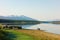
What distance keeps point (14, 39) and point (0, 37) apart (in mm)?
1099

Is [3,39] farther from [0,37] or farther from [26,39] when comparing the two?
[26,39]

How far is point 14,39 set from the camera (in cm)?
1243

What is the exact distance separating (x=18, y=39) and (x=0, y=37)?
1.41 m

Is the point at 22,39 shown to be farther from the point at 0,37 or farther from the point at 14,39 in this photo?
the point at 0,37

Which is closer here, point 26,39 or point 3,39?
point 3,39

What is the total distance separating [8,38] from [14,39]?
0.59 meters

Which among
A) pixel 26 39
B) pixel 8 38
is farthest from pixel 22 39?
pixel 8 38

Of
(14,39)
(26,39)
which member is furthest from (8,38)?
(26,39)

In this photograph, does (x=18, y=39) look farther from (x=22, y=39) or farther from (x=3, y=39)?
(x=3, y=39)

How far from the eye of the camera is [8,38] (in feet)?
41.8

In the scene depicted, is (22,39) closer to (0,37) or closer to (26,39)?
(26,39)

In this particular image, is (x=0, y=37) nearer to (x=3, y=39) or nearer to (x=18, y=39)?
(x=3, y=39)

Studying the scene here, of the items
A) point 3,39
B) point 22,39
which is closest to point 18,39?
point 22,39

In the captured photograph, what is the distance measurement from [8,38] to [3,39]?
608mm
